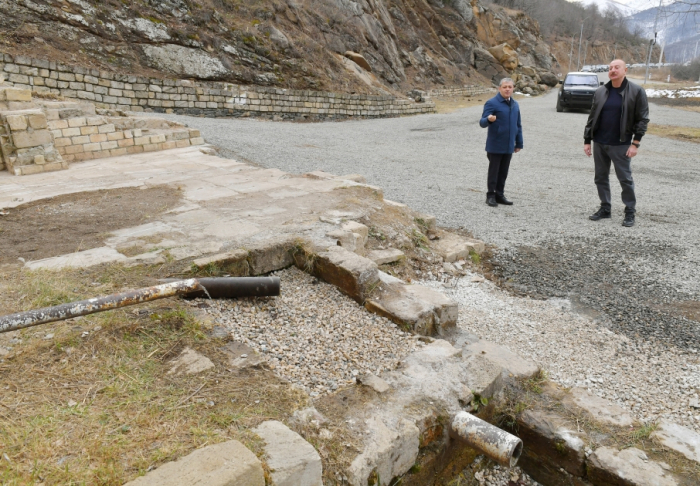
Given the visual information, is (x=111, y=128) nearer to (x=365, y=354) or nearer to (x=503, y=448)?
(x=365, y=354)

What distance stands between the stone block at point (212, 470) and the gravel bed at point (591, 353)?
2.51 m

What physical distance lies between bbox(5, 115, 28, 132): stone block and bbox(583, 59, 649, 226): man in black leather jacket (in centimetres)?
876

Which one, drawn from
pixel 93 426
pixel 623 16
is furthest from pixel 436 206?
pixel 623 16

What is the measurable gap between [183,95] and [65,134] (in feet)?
28.2

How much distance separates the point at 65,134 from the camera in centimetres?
927

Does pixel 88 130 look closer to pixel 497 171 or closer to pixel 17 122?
pixel 17 122

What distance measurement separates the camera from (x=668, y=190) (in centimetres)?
873

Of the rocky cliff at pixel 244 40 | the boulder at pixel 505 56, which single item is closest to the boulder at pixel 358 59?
the rocky cliff at pixel 244 40

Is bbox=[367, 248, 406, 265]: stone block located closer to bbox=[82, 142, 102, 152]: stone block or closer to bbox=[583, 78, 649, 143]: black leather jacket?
bbox=[583, 78, 649, 143]: black leather jacket

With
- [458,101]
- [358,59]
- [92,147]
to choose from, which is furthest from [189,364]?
[458,101]

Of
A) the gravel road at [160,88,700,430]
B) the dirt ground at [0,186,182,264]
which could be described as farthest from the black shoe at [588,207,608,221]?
the dirt ground at [0,186,182,264]

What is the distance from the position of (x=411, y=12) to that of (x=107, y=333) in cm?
3746

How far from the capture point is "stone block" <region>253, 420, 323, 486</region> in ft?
6.82

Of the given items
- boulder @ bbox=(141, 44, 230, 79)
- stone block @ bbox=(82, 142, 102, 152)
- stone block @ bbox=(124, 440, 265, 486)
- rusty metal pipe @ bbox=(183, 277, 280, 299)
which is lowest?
stone block @ bbox=(124, 440, 265, 486)
